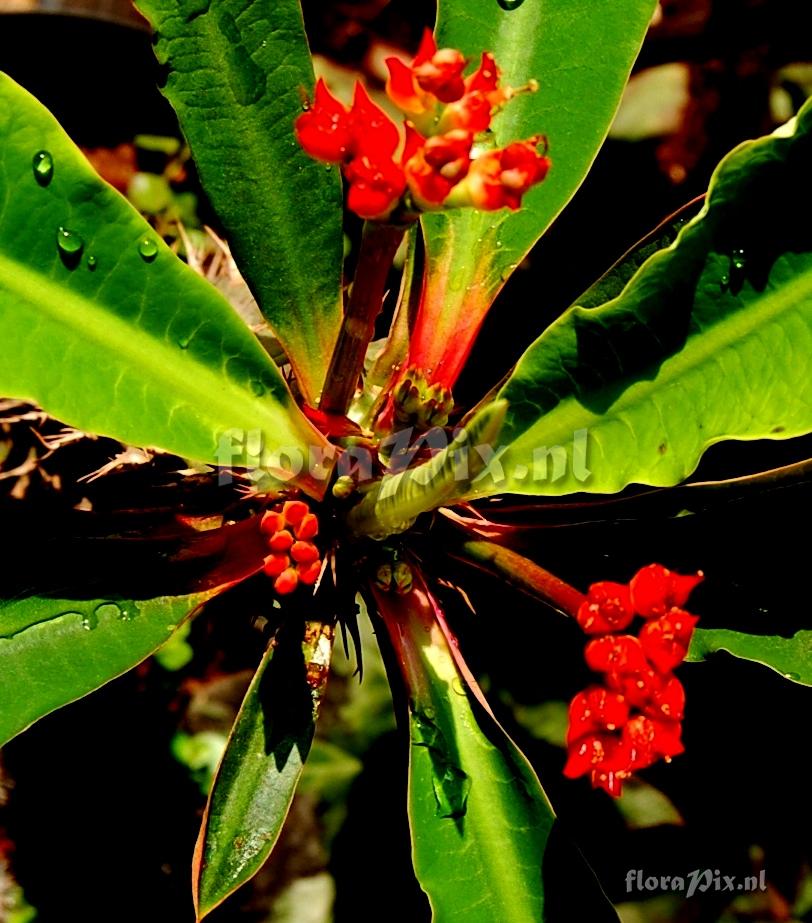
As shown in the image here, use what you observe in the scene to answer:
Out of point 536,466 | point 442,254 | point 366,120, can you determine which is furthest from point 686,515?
point 366,120

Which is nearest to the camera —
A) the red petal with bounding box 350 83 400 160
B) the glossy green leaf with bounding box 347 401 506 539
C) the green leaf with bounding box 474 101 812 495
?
the glossy green leaf with bounding box 347 401 506 539

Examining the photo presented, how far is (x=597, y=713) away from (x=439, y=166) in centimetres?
44

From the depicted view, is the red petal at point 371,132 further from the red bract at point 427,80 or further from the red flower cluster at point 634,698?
the red flower cluster at point 634,698

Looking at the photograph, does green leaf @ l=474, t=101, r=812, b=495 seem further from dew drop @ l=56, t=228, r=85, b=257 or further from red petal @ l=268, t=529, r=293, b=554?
dew drop @ l=56, t=228, r=85, b=257

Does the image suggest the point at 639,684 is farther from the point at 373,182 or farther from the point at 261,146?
the point at 261,146

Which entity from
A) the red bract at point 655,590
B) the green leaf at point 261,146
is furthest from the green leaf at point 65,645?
the red bract at point 655,590

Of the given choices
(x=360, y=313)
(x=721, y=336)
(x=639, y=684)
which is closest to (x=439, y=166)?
(x=360, y=313)

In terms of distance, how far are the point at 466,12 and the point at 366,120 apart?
38 cm

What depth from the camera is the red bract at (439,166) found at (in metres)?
0.72

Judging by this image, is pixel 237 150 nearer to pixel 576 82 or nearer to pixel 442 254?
pixel 442 254

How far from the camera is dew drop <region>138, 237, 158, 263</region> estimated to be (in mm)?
881

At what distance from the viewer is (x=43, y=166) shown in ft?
2.75

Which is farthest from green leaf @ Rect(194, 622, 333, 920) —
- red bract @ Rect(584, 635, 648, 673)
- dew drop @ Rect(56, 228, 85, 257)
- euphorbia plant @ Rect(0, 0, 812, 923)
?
dew drop @ Rect(56, 228, 85, 257)

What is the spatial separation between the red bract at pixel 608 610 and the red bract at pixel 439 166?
1.14 feet
